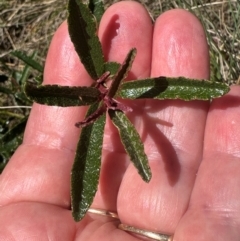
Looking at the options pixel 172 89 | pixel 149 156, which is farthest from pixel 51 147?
pixel 172 89

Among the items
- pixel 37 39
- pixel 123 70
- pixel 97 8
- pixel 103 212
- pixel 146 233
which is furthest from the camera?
pixel 37 39

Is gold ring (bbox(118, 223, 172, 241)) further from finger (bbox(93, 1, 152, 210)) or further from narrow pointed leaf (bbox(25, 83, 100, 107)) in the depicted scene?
narrow pointed leaf (bbox(25, 83, 100, 107))

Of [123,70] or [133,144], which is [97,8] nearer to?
[123,70]

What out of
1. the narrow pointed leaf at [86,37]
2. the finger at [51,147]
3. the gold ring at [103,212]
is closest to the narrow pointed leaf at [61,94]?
the narrow pointed leaf at [86,37]

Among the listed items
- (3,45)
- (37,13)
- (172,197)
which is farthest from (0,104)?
(172,197)

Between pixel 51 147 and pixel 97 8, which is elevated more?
pixel 97 8

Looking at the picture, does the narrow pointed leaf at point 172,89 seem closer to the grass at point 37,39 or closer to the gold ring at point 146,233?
the gold ring at point 146,233

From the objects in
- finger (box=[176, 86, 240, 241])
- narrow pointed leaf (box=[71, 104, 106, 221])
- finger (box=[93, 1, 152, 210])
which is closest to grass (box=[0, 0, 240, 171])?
finger (box=[93, 1, 152, 210])
